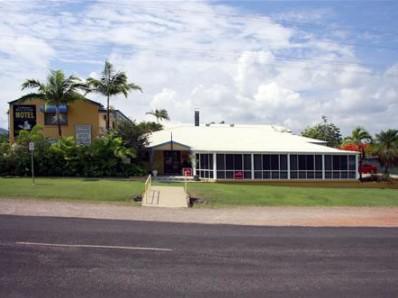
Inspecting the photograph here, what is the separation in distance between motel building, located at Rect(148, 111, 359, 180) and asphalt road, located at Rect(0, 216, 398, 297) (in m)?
25.8

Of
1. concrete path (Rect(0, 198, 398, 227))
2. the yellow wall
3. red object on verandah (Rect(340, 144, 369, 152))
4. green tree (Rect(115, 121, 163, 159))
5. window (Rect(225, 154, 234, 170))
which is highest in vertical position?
the yellow wall

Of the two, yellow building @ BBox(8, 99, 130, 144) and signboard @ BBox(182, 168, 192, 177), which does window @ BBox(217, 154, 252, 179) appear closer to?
signboard @ BBox(182, 168, 192, 177)

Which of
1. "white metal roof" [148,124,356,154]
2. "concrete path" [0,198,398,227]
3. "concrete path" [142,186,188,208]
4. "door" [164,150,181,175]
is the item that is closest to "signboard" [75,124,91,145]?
"white metal roof" [148,124,356,154]

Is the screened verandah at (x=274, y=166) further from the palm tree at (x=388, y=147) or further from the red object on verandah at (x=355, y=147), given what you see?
the palm tree at (x=388, y=147)

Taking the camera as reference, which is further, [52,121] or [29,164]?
[52,121]

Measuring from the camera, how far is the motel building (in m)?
40.5

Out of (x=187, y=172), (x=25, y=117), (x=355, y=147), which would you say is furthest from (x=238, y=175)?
(x=355, y=147)

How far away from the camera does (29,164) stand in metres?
35.3

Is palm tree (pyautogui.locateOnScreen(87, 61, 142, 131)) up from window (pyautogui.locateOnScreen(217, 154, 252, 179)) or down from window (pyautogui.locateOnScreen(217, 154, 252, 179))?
up

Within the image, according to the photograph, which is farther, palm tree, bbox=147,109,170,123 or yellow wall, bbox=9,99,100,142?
palm tree, bbox=147,109,170,123

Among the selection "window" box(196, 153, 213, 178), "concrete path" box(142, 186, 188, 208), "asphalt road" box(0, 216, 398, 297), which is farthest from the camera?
"window" box(196, 153, 213, 178)

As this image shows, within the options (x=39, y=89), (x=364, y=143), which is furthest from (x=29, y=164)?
(x=364, y=143)

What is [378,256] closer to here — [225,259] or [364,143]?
[225,259]

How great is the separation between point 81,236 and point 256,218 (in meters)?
7.53
